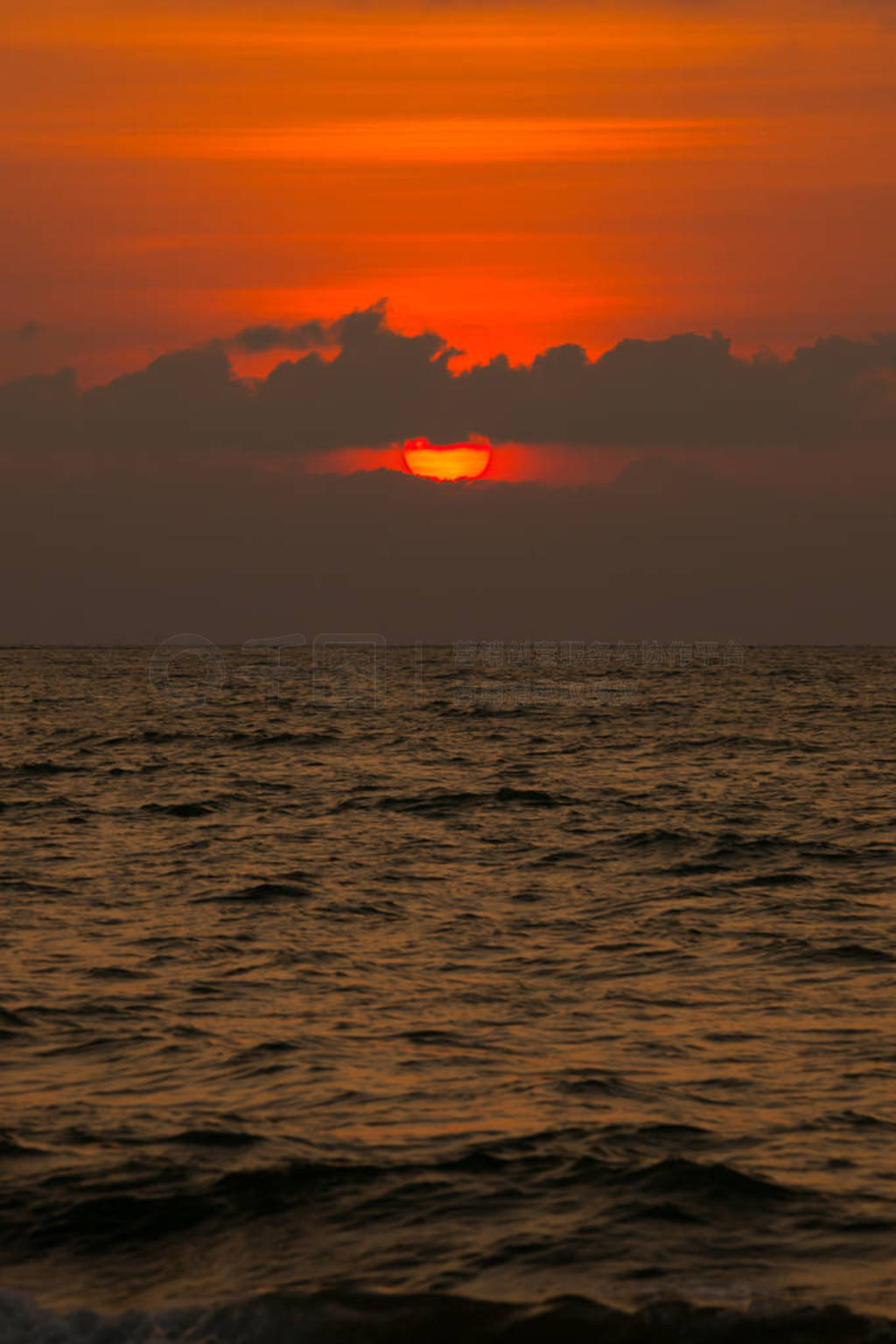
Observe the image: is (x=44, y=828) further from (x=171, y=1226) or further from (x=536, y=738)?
(x=536, y=738)

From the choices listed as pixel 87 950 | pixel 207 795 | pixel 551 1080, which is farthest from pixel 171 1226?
pixel 207 795

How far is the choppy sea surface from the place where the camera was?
10258 millimetres

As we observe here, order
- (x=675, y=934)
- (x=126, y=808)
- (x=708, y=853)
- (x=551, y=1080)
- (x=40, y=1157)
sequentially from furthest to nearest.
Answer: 1. (x=126, y=808)
2. (x=708, y=853)
3. (x=675, y=934)
4. (x=551, y=1080)
5. (x=40, y=1157)

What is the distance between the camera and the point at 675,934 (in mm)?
21297

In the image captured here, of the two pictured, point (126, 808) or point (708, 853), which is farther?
point (126, 808)

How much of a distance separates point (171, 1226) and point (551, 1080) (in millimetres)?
4600

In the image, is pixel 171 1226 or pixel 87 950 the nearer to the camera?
pixel 171 1226

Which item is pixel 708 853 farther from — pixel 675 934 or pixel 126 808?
pixel 126 808

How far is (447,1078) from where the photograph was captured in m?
14.5

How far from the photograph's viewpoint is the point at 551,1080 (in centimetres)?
1445

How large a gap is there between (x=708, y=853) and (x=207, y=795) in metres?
16.7

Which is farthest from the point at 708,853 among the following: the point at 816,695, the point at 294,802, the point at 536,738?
the point at 816,695

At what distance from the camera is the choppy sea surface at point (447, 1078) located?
1026 centimetres

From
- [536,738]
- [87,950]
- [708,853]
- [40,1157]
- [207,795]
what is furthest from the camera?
[536,738]
